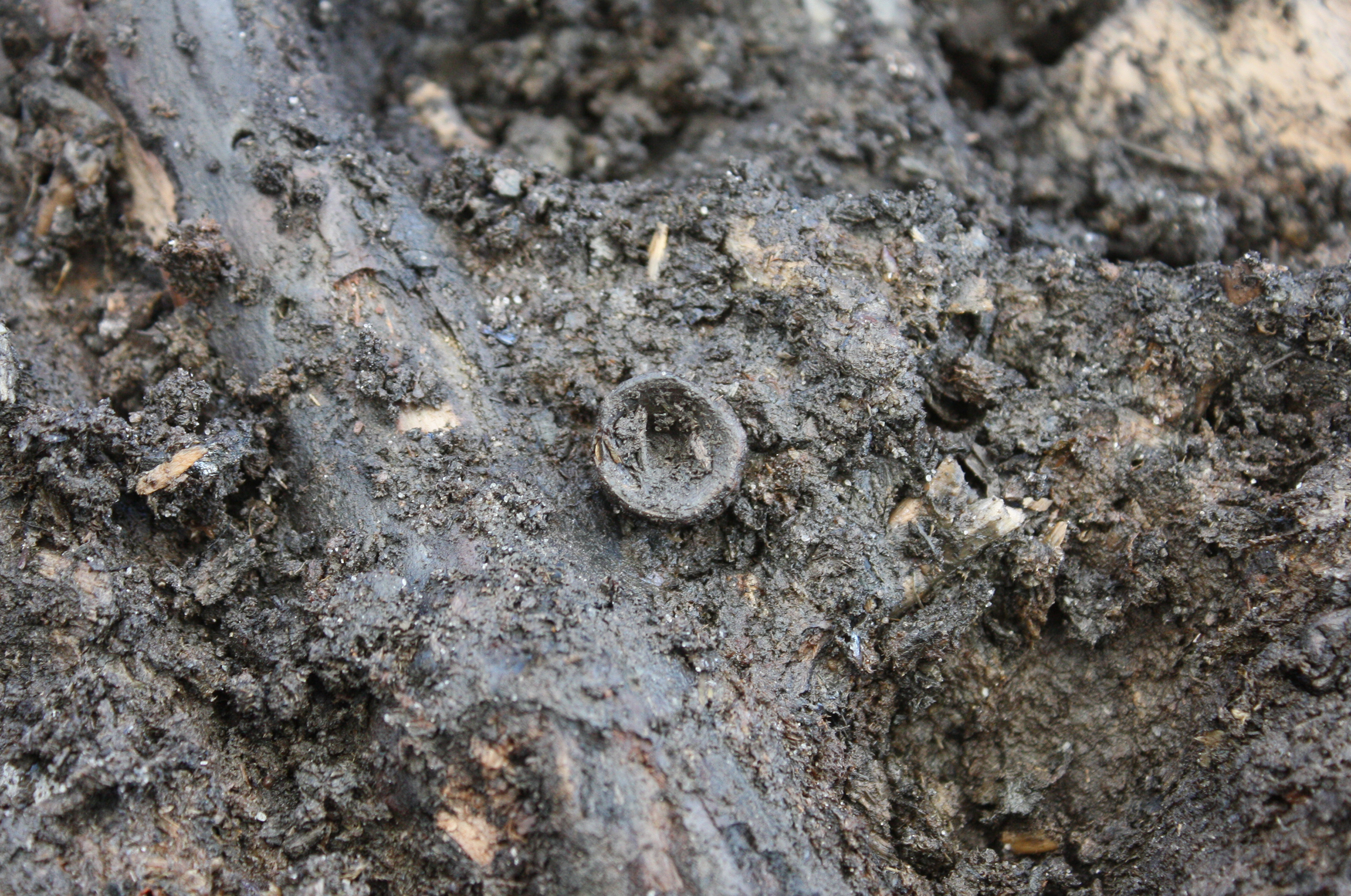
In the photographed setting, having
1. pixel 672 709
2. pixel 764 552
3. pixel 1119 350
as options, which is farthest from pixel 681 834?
pixel 1119 350

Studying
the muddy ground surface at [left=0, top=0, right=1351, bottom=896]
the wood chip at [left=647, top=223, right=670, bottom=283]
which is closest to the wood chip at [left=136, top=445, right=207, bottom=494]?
the muddy ground surface at [left=0, top=0, right=1351, bottom=896]

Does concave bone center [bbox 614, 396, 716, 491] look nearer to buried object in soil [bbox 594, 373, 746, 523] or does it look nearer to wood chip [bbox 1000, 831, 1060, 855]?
buried object in soil [bbox 594, 373, 746, 523]

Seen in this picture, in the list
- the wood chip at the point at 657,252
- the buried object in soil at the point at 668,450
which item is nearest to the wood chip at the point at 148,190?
the wood chip at the point at 657,252

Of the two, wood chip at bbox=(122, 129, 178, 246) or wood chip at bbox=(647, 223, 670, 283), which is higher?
wood chip at bbox=(647, 223, 670, 283)

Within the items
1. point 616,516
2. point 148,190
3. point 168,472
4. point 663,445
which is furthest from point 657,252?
point 148,190

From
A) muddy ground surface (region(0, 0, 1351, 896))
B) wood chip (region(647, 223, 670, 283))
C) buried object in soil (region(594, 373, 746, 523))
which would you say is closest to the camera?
muddy ground surface (region(0, 0, 1351, 896))

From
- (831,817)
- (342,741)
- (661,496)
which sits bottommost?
(342,741)

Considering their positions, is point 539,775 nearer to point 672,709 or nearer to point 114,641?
point 672,709
